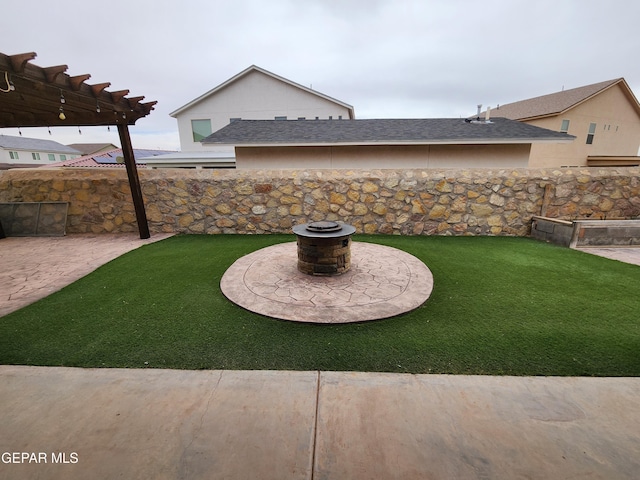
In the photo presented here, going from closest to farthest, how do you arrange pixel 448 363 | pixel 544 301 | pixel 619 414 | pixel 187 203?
pixel 619 414
pixel 448 363
pixel 544 301
pixel 187 203

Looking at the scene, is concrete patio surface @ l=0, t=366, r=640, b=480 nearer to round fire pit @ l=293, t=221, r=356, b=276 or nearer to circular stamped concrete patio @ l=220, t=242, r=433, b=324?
circular stamped concrete patio @ l=220, t=242, r=433, b=324

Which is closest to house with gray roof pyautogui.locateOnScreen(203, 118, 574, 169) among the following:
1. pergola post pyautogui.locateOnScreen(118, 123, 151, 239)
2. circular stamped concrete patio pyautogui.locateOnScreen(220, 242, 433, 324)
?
pergola post pyautogui.locateOnScreen(118, 123, 151, 239)

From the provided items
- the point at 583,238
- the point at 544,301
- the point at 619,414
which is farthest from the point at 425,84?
the point at 619,414

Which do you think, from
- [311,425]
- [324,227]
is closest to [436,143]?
[324,227]

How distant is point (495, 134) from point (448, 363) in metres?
9.90

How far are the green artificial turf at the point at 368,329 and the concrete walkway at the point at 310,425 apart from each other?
0.19 metres

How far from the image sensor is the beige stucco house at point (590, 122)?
58.2 feet

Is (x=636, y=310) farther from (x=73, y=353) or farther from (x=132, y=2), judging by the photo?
(x=132, y=2)

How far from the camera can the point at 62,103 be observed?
491 cm

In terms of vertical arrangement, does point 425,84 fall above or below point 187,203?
above

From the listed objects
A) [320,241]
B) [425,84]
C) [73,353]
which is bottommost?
[73,353]

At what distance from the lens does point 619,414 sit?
2.03 meters

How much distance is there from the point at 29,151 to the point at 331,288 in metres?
56.3

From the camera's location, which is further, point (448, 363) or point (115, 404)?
point (448, 363)
